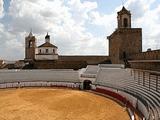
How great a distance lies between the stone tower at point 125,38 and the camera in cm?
4284

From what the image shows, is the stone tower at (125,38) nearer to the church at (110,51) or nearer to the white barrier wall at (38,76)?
the church at (110,51)

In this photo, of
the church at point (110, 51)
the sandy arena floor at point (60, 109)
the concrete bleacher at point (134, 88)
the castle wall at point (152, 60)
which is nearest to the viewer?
the concrete bleacher at point (134, 88)

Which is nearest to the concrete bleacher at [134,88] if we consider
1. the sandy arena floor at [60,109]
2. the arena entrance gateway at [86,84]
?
the sandy arena floor at [60,109]

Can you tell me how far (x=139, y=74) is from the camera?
25594mm

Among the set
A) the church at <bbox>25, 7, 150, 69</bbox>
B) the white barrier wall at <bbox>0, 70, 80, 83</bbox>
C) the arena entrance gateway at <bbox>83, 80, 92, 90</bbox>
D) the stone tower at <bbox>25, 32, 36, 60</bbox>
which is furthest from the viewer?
the stone tower at <bbox>25, 32, 36, 60</bbox>

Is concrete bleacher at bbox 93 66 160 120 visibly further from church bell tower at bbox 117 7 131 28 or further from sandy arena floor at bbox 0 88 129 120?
church bell tower at bbox 117 7 131 28

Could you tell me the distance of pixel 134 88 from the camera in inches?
923

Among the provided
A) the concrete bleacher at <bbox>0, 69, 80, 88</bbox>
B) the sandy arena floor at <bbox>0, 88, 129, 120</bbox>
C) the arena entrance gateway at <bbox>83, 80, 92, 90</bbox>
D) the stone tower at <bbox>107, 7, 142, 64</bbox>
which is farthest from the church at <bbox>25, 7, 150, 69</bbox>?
the sandy arena floor at <bbox>0, 88, 129, 120</bbox>

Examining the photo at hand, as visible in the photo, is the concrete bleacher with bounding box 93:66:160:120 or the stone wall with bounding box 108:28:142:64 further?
the stone wall with bounding box 108:28:142:64

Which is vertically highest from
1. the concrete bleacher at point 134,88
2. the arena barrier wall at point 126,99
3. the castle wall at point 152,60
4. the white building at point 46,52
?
the white building at point 46,52

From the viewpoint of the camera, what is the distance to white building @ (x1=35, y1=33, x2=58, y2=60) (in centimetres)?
5266

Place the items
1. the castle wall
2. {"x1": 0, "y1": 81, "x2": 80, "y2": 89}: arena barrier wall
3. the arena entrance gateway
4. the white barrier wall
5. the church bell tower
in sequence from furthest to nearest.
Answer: the church bell tower → the white barrier wall → {"x1": 0, "y1": 81, "x2": 80, "y2": 89}: arena barrier wall → the arena entrance gateway → the castle wall

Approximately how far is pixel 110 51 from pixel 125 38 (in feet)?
15.3

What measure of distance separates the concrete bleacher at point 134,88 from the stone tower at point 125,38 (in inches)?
280
